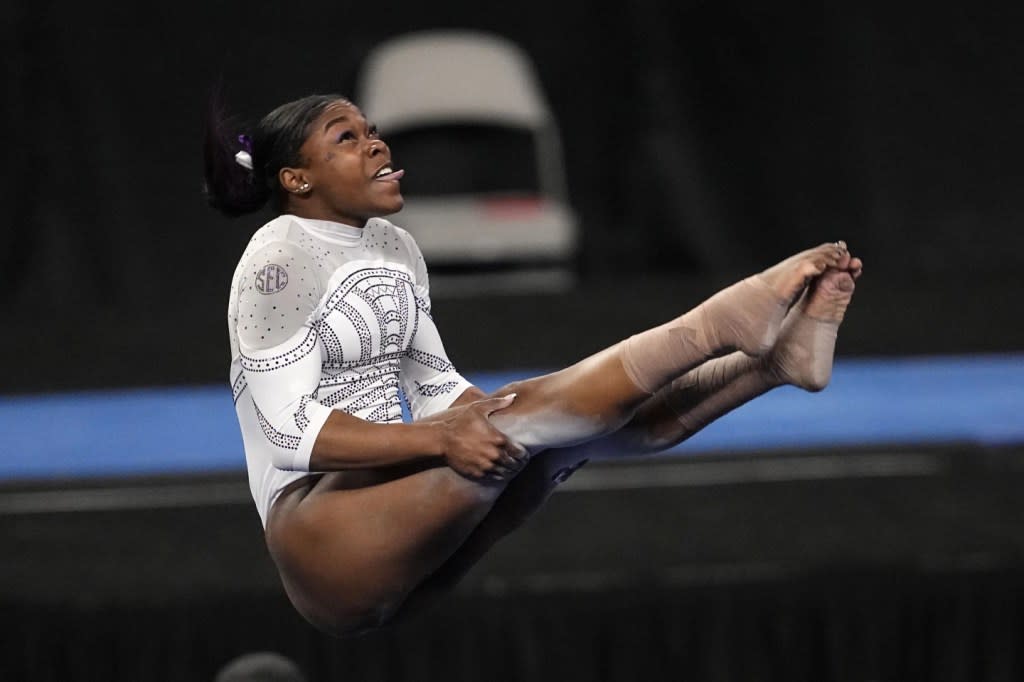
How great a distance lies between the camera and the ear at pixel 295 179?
6.15ft

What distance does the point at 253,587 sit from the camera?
2.89 meters

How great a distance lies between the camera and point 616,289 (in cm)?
412

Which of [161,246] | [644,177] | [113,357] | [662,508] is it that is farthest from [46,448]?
[644,177]

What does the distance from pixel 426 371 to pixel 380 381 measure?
0.35 feet

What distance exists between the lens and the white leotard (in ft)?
5.96

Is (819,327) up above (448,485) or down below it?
A: above

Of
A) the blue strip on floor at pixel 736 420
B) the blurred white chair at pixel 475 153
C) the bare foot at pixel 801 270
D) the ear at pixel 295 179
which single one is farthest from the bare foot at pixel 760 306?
the blurred white chair at pixel 475 153

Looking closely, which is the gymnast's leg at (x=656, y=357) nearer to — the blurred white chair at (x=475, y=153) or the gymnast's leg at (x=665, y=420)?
the gymnast's leg at (x=665, y=420)

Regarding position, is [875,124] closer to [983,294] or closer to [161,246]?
[983,294]

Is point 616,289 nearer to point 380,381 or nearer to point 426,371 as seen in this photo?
point 426,371

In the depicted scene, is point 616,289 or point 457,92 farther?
point 457,92

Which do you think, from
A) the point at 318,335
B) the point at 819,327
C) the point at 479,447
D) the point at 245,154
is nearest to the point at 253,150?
the point at 245,154

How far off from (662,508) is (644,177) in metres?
2.62

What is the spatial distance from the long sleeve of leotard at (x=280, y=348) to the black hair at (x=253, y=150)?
113 mm
